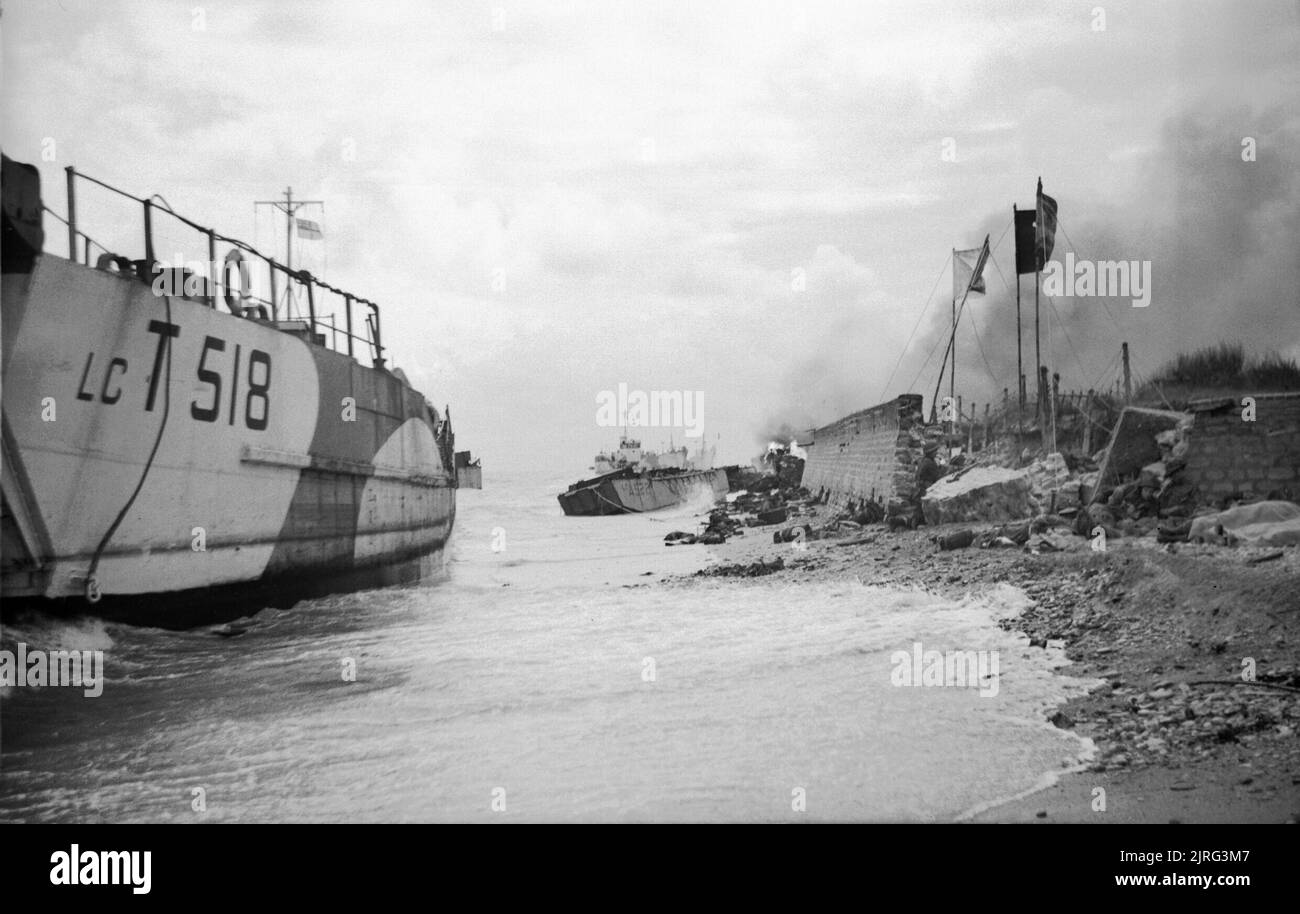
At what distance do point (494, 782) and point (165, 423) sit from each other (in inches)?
136

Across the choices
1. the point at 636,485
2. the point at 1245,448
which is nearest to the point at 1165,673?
the point at 1245,448

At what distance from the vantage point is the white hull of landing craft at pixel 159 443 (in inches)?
177

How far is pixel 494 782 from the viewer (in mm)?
3447

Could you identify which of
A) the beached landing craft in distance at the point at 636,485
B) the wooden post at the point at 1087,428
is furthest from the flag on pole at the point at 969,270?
the beached landing craft in distance at the point at 636,485

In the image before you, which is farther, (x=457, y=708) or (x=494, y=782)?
(x=457, y=708)

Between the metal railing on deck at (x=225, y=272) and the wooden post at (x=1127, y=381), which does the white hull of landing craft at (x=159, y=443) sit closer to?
the metal railing on deck at (x=225, y=272)

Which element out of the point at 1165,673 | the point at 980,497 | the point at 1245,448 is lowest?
the point at 1165,673

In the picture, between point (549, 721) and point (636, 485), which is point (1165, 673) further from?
point (636, 485)

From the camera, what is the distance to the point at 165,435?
521 cm

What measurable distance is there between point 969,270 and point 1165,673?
292 centimetres

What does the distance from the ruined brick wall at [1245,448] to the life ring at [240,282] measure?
6.86 m
